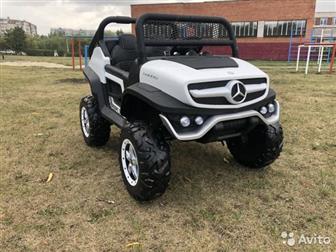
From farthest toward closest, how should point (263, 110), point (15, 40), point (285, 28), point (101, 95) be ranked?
1. point (15, 40)
2. point (285, 28)
3. point (101, 95)
4. point (263, 110)

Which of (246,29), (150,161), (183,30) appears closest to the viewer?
(150,161)

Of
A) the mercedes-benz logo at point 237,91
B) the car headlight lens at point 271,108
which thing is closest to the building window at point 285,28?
the car headlight lens at point 271,108

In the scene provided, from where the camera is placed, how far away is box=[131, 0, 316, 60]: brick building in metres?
27.9

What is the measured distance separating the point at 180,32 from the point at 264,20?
28.7m

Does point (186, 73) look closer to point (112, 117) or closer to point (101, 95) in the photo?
point (112, 117)

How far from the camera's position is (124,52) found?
4.08 metres

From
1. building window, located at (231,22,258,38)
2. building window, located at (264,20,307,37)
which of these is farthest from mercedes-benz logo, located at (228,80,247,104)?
building window, located at (231,22,258,38)

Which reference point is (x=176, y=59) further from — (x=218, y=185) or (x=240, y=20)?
(x=240, y=20)

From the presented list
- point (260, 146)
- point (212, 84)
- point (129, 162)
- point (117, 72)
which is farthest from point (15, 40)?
point (212, 84)

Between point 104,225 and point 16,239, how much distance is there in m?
0.64

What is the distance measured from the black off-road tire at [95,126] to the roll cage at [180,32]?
128 centimetres

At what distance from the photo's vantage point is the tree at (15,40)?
45938 mm

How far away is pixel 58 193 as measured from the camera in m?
3.06

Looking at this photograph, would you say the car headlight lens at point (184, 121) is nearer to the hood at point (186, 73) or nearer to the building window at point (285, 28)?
the hood at point (186, 73)
